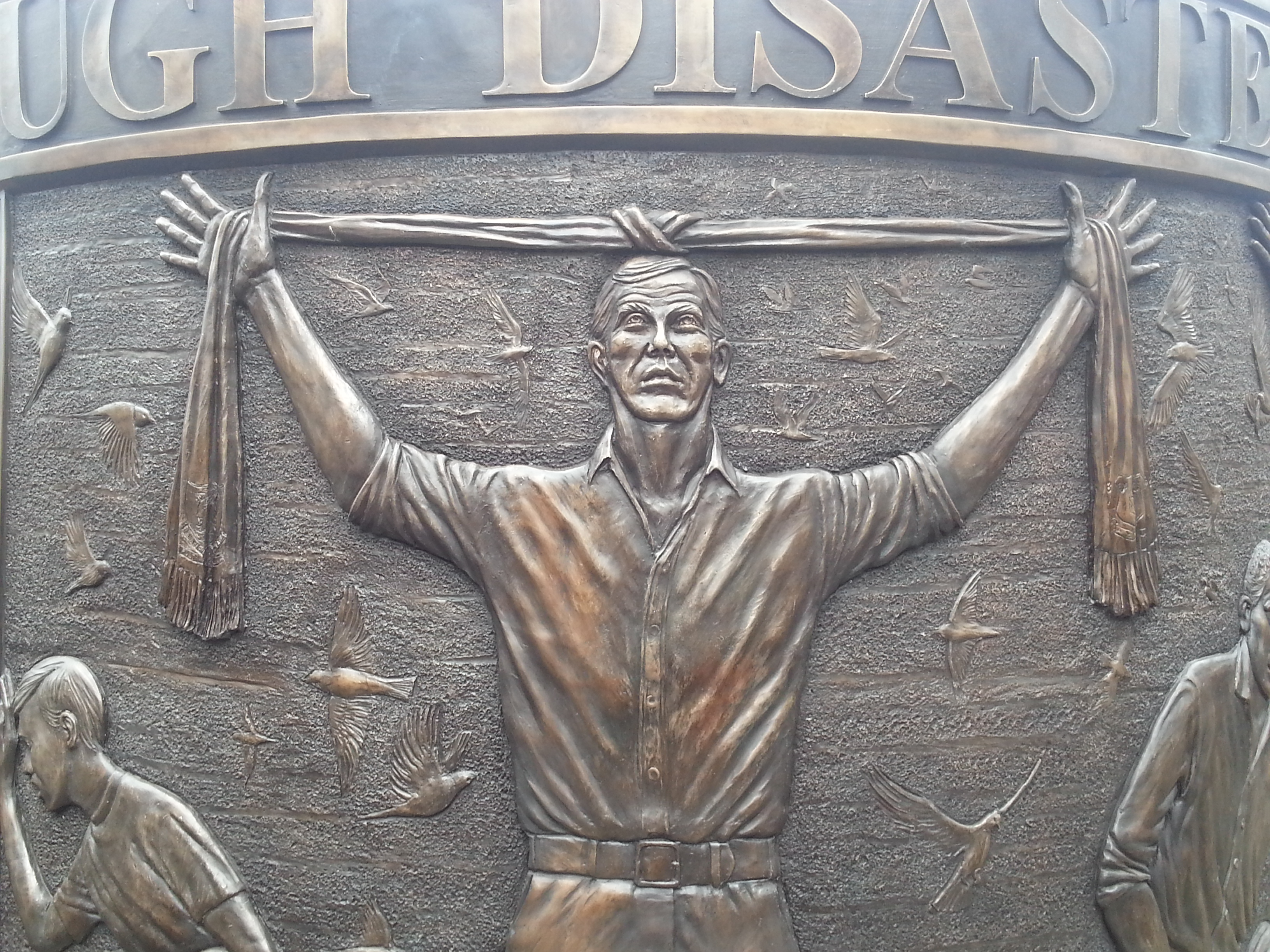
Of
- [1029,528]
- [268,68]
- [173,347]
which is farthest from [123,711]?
[1029,528]

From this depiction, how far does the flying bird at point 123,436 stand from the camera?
3.14 metres

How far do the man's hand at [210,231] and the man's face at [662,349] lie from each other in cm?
93

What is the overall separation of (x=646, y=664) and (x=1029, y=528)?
3.57ft

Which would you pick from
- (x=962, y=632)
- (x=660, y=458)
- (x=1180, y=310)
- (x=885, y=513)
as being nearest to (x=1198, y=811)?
(x=962, y=632)

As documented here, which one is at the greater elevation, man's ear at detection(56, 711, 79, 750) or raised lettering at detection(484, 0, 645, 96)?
raised lettering at detection(484, 0, 645, 96)

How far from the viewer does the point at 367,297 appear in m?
2.97

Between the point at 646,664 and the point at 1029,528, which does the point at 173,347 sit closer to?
the point at 646,664

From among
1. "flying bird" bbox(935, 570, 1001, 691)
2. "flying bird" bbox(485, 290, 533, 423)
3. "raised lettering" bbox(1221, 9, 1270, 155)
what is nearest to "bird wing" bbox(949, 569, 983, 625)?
"flying bird" bbox(935, 570, 1001, 691)

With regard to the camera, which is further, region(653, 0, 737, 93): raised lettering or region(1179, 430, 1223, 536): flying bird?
region(1179, 430, 1223, 536): flying bird

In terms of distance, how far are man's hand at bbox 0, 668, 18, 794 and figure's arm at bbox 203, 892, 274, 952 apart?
773mm

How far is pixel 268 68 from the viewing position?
3.00 m

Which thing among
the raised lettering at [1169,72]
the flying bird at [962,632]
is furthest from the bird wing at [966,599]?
the raised lettering at [1169,72]

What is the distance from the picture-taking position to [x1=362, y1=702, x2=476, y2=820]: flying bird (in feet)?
9.55

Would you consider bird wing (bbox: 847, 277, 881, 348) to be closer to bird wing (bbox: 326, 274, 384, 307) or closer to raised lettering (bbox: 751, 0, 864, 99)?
raised lettering (bbox: 751, 0, 864, 99)
